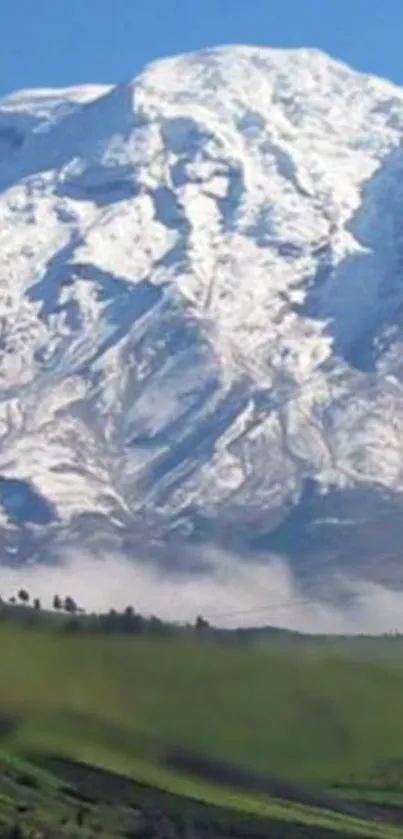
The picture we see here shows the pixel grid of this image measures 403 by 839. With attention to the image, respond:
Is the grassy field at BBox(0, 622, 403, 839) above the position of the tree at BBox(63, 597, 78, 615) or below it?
below

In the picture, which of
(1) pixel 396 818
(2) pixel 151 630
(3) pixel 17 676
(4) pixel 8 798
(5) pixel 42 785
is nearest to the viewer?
(3) pixel 17 676

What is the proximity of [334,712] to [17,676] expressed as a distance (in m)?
3.85

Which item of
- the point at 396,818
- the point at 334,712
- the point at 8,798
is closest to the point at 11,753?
the point at 334,712

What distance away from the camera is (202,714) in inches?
1081

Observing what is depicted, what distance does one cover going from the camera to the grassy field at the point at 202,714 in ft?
89.6

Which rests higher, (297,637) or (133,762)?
(297,637)

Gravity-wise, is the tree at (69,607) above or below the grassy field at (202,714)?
above

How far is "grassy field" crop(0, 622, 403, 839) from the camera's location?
27.3 meters

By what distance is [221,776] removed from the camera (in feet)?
91.6

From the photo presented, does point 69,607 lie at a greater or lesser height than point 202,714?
greater

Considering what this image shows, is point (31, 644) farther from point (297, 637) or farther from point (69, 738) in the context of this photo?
point (297, 637)

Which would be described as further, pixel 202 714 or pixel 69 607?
pixel 69 607

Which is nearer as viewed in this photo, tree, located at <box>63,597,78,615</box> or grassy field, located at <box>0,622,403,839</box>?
grassy field, located at <box>0,622,403,839</box>

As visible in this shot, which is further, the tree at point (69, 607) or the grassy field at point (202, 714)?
the tree at point (69, 607)
